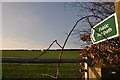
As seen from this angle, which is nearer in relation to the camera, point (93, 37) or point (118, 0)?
point (118, 0)

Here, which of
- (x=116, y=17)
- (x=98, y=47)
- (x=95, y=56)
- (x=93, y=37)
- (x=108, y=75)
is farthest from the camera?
(x=98, y=47)

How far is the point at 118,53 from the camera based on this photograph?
2.54m

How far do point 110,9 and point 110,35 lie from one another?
250 centimetres

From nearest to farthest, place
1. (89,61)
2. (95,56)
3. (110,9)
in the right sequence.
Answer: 1. (89,61)
2. (95,56)
3. (110,9)

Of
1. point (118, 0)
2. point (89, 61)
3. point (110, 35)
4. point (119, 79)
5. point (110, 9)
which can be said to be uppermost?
point (110, 9)

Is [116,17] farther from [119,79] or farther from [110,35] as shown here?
[119,79]

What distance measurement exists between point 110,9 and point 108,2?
11 centimetres

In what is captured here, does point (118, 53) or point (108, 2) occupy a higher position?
point (108, 2)

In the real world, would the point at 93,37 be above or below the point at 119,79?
above

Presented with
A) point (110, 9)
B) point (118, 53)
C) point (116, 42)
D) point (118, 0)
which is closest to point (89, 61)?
point (118, 53)

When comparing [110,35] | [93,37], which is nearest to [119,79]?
[93,37]

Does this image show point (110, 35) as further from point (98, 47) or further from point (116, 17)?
point (98, 47)

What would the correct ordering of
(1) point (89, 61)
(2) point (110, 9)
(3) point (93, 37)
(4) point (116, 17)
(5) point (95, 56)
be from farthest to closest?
(2) point (110, 9) < (5) point (95, 56) < (1) point (89, 61) < (3) point (93, 37) < (4) point (116, 17)

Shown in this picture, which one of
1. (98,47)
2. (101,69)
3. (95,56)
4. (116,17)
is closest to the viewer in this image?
(116,17)
